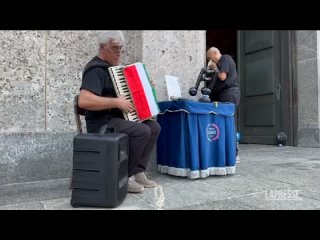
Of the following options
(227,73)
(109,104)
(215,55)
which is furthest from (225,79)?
(109,104)

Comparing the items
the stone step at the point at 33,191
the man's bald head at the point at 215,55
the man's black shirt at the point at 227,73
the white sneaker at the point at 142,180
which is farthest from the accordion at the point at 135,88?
the man's bald head at the point at 215,55

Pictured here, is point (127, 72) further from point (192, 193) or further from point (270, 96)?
point (270, 96)

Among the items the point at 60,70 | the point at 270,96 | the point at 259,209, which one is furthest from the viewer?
the point at 270,96

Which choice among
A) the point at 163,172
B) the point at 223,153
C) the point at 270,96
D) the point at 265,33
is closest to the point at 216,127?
the point at 223,153

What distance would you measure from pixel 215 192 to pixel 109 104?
1.28m

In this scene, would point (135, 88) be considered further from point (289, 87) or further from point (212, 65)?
point (289, 87)

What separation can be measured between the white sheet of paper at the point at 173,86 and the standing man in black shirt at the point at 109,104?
0.85m

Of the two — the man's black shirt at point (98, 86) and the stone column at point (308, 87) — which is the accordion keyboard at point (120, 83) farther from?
the stone column at point (308, 87)

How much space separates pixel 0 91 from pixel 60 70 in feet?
2.30

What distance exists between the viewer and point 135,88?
2887 mm

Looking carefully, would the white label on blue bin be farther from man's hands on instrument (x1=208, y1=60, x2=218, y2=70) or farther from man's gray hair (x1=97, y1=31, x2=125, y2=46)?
man's gray hair (x1=97, y1=31, x2=125, y2=46)

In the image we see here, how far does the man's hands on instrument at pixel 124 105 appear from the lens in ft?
9.13

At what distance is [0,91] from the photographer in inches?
138

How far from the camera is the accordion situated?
285 centimetres
